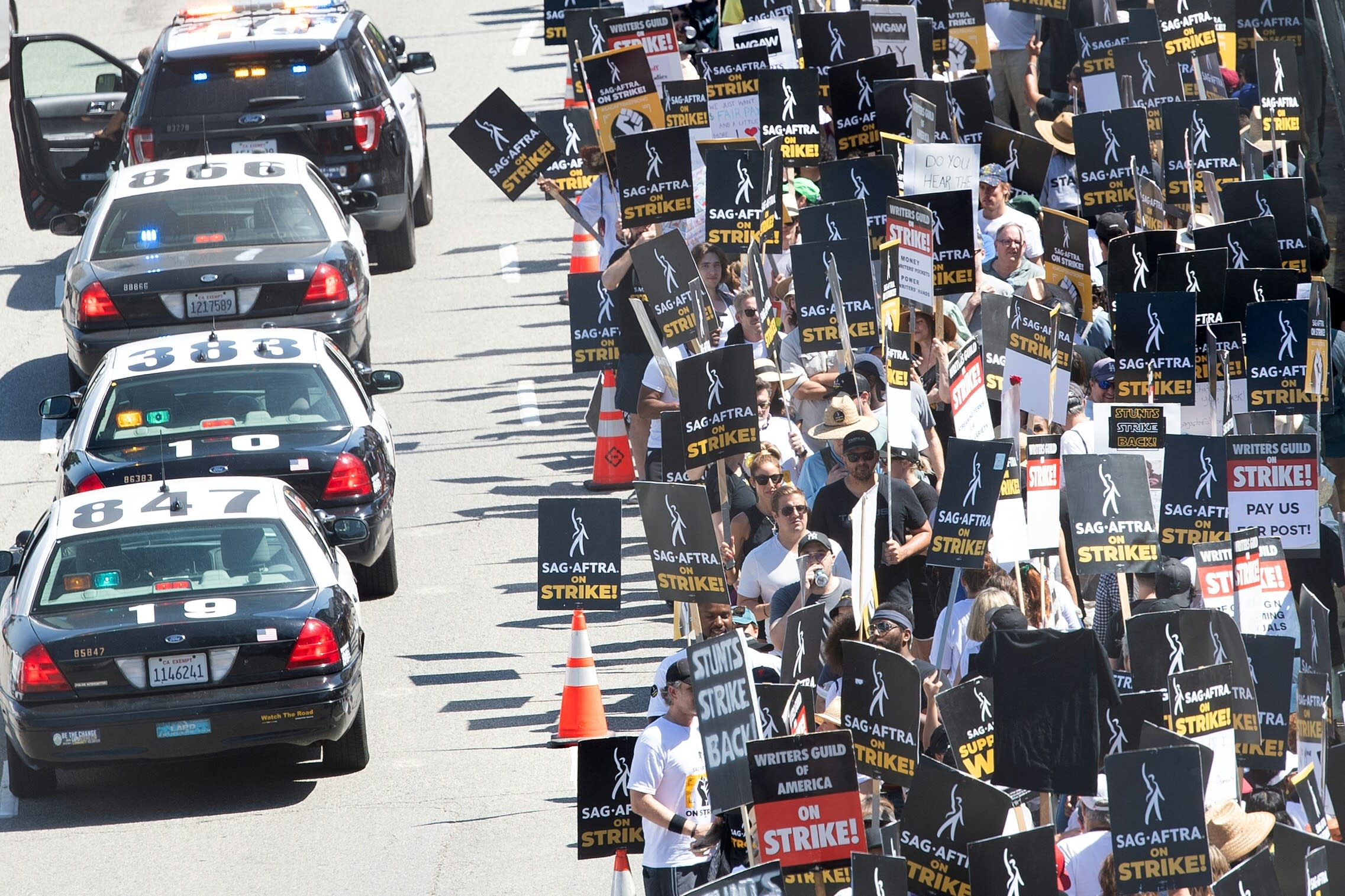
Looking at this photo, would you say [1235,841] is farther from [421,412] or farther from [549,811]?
[421,412]

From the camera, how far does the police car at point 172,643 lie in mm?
9469

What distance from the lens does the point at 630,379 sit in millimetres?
12641

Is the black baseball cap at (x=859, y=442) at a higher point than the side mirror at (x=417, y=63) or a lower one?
lower

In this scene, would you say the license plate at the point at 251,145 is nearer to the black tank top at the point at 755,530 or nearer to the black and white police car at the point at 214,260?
the black and white police car at the point at 214,260

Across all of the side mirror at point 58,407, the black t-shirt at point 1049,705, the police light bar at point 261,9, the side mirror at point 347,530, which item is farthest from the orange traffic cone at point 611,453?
the black t-shirt at point 1049,705

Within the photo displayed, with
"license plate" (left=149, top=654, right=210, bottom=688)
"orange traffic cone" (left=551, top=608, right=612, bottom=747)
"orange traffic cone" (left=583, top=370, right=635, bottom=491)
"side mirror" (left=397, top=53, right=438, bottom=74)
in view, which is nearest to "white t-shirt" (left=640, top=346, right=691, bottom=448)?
"orange traffic cone" (left=583, top=370, right=635, bottom=491)

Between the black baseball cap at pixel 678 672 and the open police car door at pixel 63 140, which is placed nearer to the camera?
the black baseball cap at pixel 678 672

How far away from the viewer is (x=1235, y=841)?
6.23 m

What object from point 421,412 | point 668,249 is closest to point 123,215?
point 421,412

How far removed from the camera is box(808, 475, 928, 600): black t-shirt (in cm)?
954

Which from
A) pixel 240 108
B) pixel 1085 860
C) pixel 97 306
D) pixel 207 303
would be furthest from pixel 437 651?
pixel 240 108

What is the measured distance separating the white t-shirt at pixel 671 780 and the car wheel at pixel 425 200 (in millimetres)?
12288

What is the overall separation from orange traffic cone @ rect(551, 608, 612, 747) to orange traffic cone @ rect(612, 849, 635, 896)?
8.42ft

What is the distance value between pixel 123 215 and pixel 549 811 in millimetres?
6344
